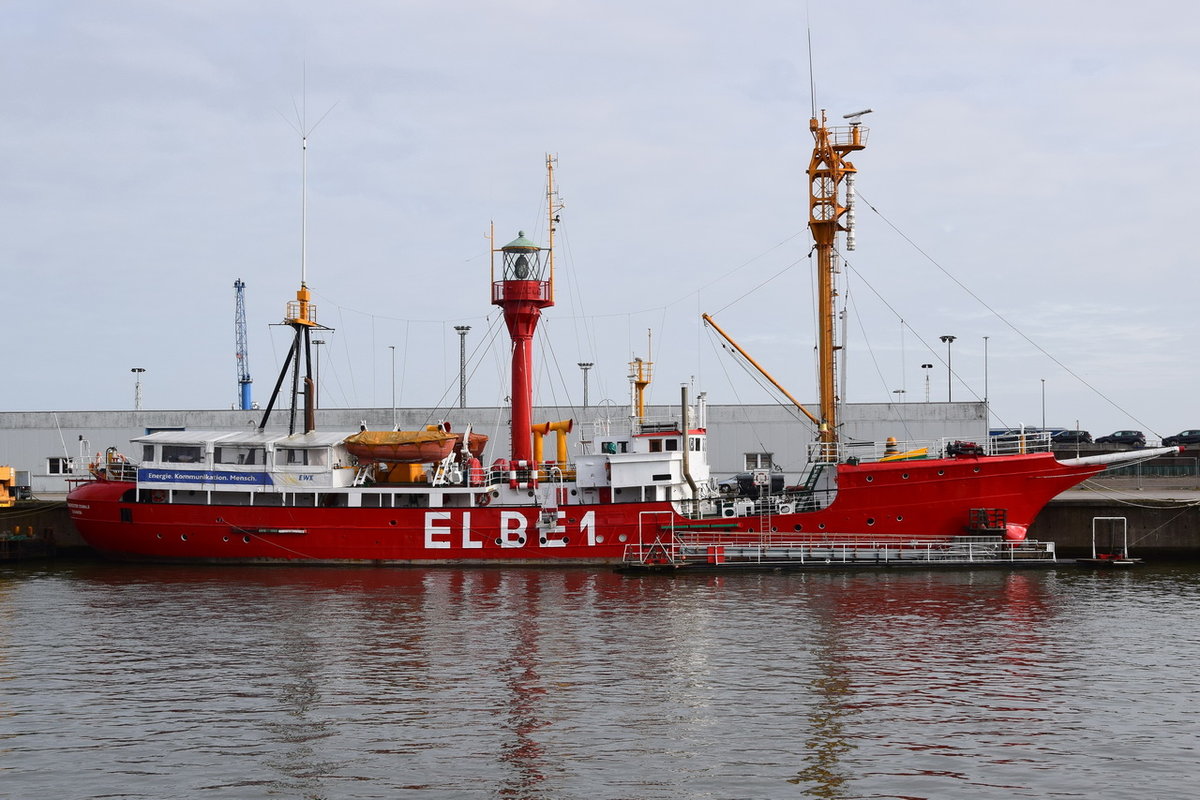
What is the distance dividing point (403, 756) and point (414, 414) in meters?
51.8

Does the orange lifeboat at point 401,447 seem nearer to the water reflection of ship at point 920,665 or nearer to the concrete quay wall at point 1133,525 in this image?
the water reflection of ship at point 920,665

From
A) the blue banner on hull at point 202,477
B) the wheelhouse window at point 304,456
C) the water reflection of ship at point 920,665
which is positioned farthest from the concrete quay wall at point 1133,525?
the blue banner on hull at point 202,477

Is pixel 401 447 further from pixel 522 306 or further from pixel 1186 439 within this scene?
pixel 1186 439

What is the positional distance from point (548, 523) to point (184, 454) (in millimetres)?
14722

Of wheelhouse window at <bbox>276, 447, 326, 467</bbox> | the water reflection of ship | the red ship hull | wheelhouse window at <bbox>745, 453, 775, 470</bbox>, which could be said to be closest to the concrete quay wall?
the red ship hull

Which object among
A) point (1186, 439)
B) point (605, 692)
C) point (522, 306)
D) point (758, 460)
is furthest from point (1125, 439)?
point (605, 692)

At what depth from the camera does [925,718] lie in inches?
817

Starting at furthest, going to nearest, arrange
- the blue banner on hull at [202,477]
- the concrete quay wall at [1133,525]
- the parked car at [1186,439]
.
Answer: the parked car at [1186,439], the concrete quay wall at [1133,525], the blue banner on hull at [202,477]

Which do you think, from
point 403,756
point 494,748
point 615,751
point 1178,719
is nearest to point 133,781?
point 403,756

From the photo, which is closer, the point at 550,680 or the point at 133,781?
the point at 133,781

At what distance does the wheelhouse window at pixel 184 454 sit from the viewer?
44812 millimetres

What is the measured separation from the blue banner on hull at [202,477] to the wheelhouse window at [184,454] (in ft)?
2.27

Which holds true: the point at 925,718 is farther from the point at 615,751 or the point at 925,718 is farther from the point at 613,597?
the point at 613,597

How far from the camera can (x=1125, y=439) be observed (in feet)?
282
